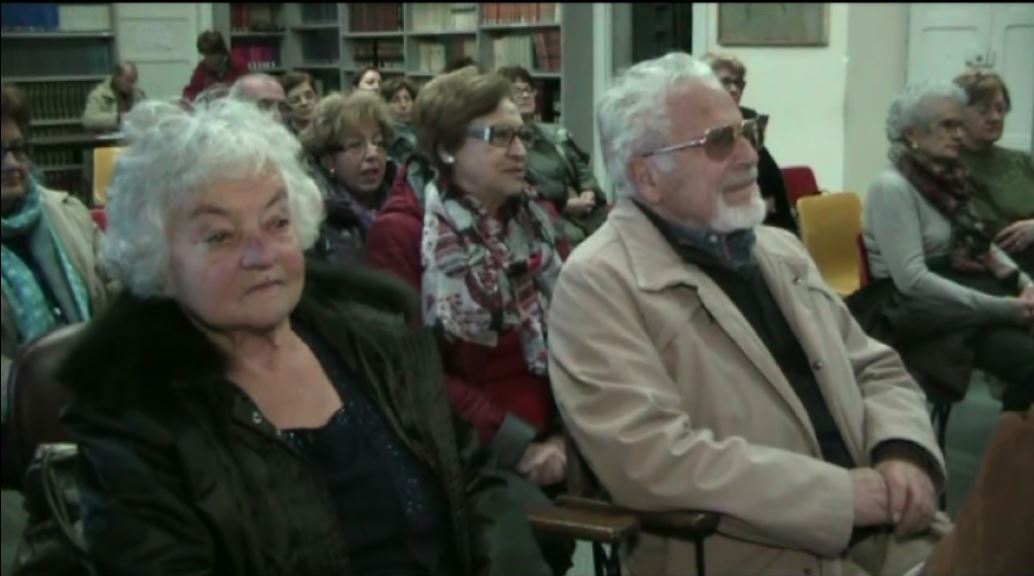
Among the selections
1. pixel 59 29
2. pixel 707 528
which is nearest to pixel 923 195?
pixel 707 528

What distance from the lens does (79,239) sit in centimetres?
327

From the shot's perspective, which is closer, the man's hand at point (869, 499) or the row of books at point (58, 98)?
the man's hand at point (869, 499)

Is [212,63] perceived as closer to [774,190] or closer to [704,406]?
[774,190]

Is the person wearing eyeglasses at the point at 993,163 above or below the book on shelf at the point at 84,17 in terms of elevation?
below

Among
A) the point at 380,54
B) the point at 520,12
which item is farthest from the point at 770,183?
the point at 380,54

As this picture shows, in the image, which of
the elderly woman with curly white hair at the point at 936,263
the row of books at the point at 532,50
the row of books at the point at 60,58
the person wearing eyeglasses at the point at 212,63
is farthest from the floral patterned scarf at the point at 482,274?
the row of books at the point at 60,58

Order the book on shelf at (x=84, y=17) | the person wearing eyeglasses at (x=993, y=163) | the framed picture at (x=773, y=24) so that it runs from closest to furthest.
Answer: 1. the person wearing eyeglasses at (x=993, y=163)
2. the framed picture at (x=773, y=24)
3. the book on shelf at (x=84, y=17)

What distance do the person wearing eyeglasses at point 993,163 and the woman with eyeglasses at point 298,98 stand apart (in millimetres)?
2340

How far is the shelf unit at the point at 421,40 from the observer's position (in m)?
7.74

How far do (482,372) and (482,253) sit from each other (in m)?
0.27

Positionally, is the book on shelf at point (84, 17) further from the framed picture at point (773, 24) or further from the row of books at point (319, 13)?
the framed picture at point (773, 24)

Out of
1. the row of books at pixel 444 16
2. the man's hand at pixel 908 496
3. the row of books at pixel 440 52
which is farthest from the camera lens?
the row of books at pixel 440 52

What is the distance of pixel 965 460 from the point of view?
4.08 metres

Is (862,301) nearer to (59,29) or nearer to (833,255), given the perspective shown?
(833,255)
